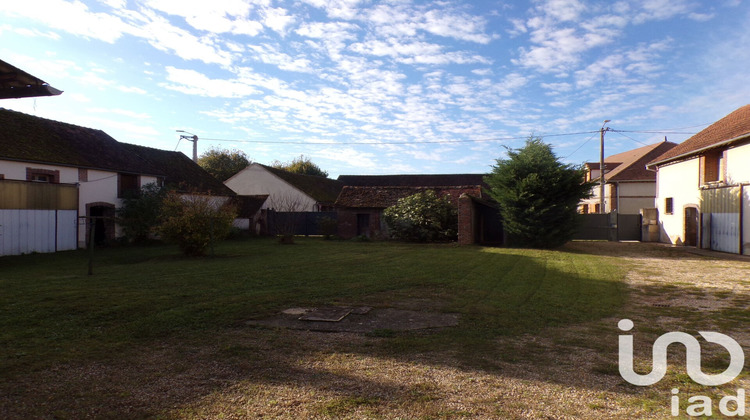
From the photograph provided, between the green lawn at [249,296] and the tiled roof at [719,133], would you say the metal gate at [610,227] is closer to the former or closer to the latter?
the tiled roof at [719,133]

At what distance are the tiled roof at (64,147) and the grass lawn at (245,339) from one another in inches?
403

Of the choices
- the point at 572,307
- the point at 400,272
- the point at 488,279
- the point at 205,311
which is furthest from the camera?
the point at 400,272

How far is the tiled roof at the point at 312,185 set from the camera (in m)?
35.7

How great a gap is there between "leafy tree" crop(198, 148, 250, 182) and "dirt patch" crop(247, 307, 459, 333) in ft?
146

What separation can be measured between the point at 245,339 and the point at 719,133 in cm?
2288

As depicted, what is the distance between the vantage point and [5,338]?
5.07 m

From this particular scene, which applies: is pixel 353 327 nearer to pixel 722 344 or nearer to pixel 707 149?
pixel 722 344

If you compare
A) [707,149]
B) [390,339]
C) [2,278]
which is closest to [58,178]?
[2,278]

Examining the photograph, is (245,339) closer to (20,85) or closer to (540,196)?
(20,85)

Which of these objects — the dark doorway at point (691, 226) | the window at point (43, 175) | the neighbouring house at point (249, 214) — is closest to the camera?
the window at point (43, 175)

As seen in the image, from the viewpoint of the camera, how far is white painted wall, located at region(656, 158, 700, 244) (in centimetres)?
2066

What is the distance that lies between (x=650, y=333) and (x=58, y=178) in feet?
73.1

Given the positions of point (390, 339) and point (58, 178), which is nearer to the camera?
point (390, 339)

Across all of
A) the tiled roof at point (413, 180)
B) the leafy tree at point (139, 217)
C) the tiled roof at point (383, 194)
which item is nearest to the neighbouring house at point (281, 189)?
the tiled roof at point (383, 194)
